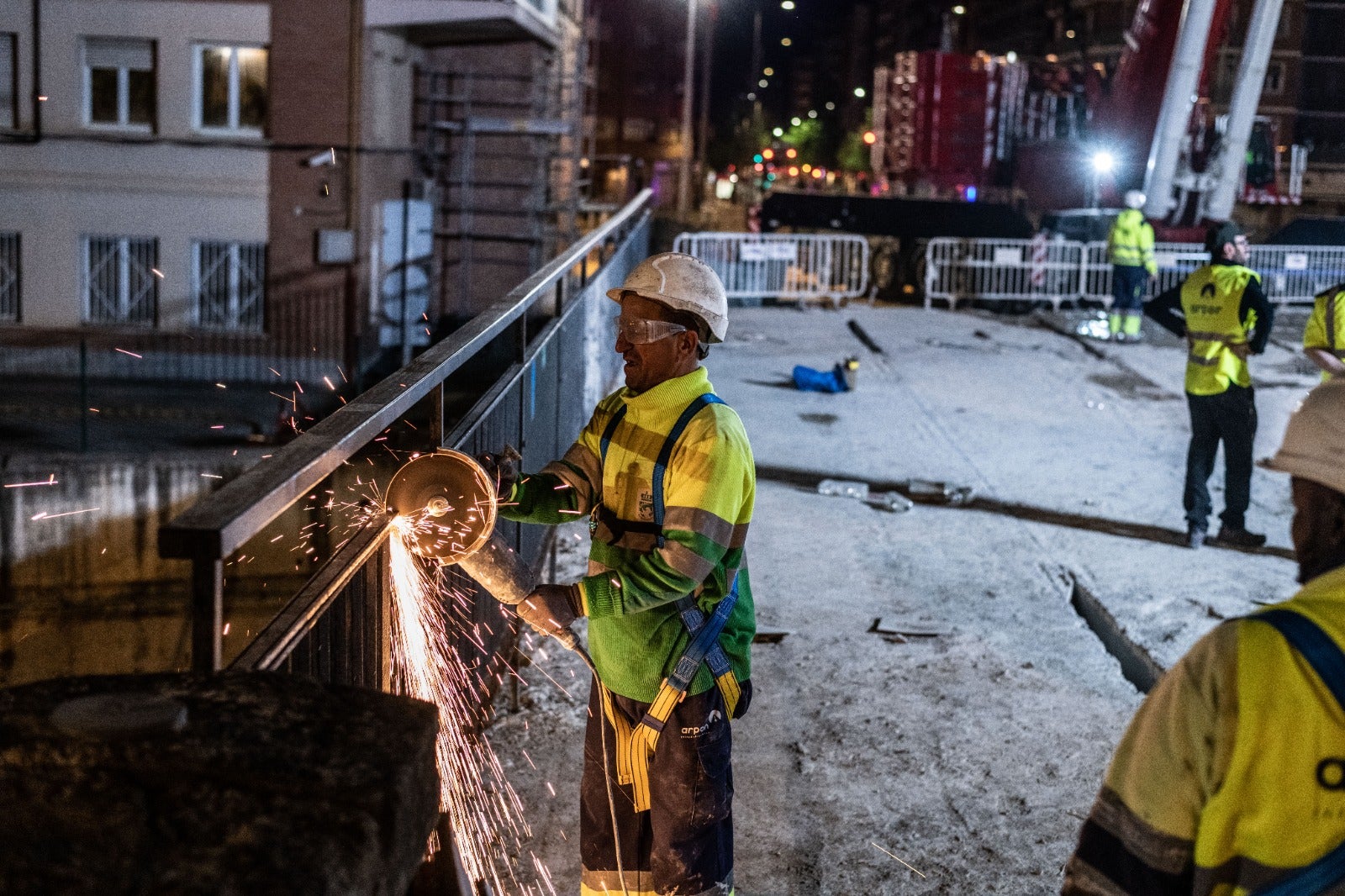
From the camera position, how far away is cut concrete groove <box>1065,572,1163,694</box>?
6340mm

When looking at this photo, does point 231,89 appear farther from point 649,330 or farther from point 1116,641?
point 649,330

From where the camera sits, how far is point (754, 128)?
9450 cm

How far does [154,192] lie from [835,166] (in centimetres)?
8506

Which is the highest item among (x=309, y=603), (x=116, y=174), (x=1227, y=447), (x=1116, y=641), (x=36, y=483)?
(x=116, y=174)

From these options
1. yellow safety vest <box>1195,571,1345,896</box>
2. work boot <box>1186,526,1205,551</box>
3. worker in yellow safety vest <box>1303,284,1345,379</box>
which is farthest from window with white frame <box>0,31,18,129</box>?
yellow safety vest <box>1195,571,1345,896</box>

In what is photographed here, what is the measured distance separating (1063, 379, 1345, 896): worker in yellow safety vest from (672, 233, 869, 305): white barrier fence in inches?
775

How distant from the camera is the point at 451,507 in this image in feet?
10.8

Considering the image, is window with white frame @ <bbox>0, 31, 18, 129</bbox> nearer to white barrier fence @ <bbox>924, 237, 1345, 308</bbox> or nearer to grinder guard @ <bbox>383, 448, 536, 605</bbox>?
white barrier fence @ <bbox>924, 237, 1345, 308</bbox>

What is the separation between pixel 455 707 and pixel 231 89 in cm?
1991

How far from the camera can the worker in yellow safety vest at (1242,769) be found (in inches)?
73.6

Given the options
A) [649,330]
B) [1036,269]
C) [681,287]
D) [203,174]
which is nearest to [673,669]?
[649,330]

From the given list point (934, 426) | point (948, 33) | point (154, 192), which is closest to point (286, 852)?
point (934, 426)

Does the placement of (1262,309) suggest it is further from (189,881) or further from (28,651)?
(28,651)

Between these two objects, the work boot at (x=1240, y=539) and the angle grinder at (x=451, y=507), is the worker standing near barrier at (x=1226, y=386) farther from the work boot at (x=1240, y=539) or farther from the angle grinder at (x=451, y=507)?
the angle grinder at (x=451, y=507)
